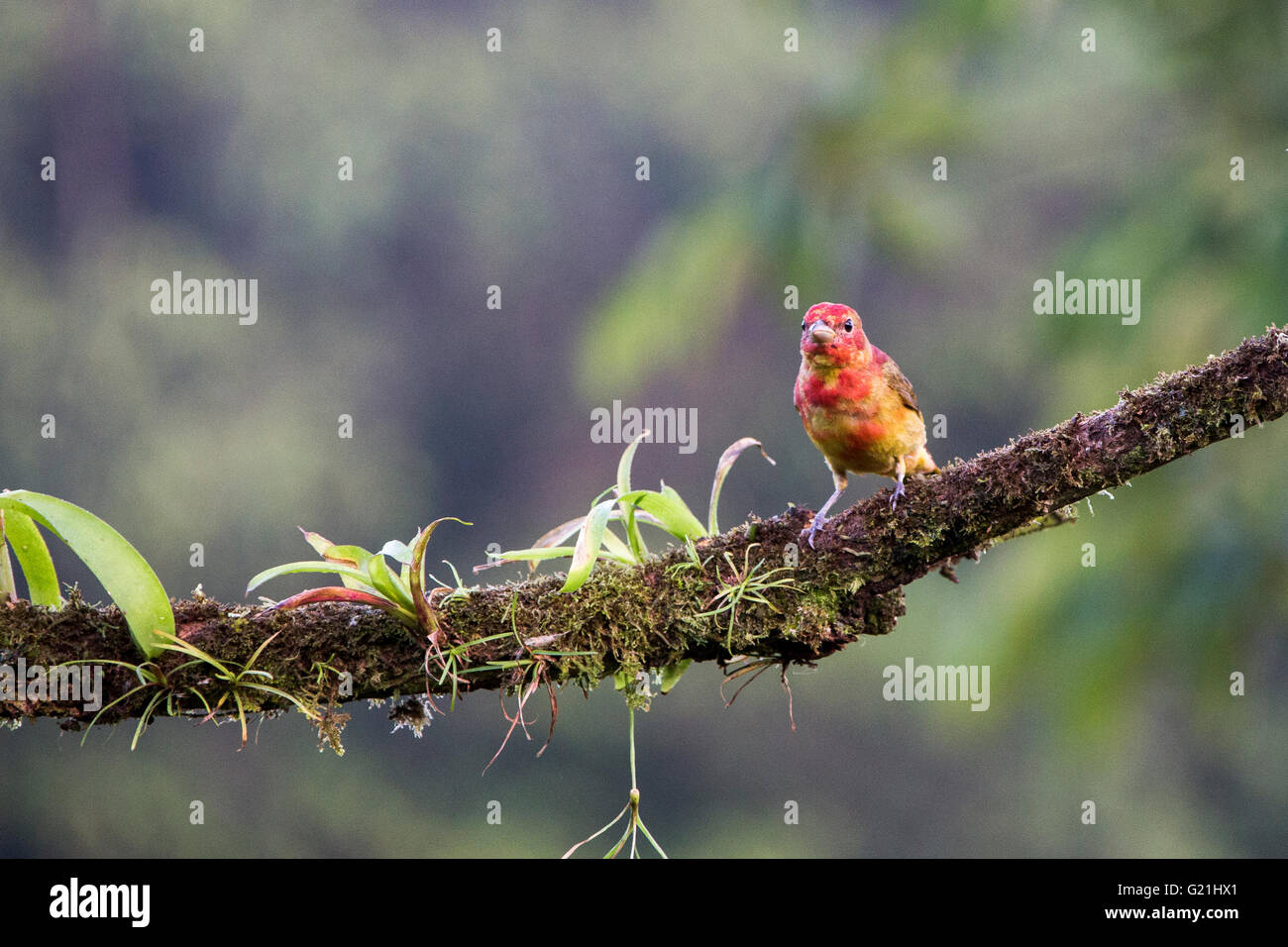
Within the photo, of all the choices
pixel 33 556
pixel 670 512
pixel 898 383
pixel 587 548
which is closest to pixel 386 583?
pixel 587 548

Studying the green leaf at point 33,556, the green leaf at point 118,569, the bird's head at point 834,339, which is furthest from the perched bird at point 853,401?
the green leaf at point 33,556

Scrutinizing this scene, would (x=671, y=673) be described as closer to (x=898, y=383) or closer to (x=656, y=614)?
(x=656, y=614)

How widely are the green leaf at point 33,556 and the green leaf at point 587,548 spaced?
1.00 meters

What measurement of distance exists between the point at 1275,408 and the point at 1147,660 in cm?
298

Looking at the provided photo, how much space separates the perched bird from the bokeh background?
182 inches

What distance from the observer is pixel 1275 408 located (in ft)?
6.97

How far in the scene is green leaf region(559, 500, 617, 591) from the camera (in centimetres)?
226

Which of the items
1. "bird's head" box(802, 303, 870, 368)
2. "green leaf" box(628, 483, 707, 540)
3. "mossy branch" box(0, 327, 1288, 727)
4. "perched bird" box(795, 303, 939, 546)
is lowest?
"mossy branch" box(0, 327, 1288, 727)

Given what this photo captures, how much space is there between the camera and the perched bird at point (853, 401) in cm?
288

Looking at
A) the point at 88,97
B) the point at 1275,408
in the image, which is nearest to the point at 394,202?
the point at 88,97

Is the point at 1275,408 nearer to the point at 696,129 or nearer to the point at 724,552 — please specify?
the point at 724,552

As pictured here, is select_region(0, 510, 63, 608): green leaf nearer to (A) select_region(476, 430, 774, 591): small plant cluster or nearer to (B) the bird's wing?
(A) select_region(476, 430, 774, 591): small plant cluster

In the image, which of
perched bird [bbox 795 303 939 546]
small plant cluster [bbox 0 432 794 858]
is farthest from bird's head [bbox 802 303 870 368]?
small plant cluster [bbox 0 432 794 858]

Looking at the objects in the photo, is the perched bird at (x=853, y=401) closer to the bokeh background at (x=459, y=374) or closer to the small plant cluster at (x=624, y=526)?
the small plant cluster at (x=624, y=526)
